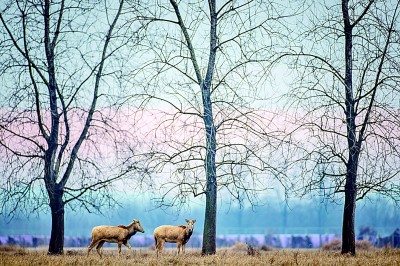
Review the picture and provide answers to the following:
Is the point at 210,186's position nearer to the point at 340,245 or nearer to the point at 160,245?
the point at 160,245

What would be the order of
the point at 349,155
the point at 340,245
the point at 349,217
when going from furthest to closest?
the point at 340,245
the point at 349,217
the point at 349,155

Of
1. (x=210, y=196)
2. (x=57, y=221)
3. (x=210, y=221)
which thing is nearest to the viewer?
(x=210, y=196)

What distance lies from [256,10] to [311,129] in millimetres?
4521

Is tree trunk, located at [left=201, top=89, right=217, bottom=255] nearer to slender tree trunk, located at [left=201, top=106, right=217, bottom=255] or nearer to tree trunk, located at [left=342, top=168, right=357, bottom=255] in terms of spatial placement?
slender tree trunk, located at [left=201, top=106, right=217, bottom=255]

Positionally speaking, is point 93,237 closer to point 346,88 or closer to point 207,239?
point 207,239

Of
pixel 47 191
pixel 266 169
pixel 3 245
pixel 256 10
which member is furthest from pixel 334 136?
pixel 3 245

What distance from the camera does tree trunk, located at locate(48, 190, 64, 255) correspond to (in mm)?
22578

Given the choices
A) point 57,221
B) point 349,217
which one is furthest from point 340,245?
point 57,221

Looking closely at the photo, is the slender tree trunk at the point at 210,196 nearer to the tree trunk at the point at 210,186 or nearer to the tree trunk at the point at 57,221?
the tree trunk at the point at 210,186

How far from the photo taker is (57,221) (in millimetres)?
22625

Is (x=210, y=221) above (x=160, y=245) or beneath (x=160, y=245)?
above

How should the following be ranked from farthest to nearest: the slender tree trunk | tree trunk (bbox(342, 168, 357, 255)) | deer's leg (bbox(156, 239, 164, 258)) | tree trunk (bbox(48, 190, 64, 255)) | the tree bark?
tree trunk (bbox(48, 190, 64, 255)), tree trunk (bbox(342, 168, 357, 255)), the tree bark, deer's leg (bbox(156, 239, 164, 258)), the slender tree trunk

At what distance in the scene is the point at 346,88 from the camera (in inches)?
851

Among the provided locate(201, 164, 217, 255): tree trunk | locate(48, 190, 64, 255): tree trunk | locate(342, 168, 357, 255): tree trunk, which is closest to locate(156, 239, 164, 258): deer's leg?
locate(201, 164, 217, 255): tree trunk
